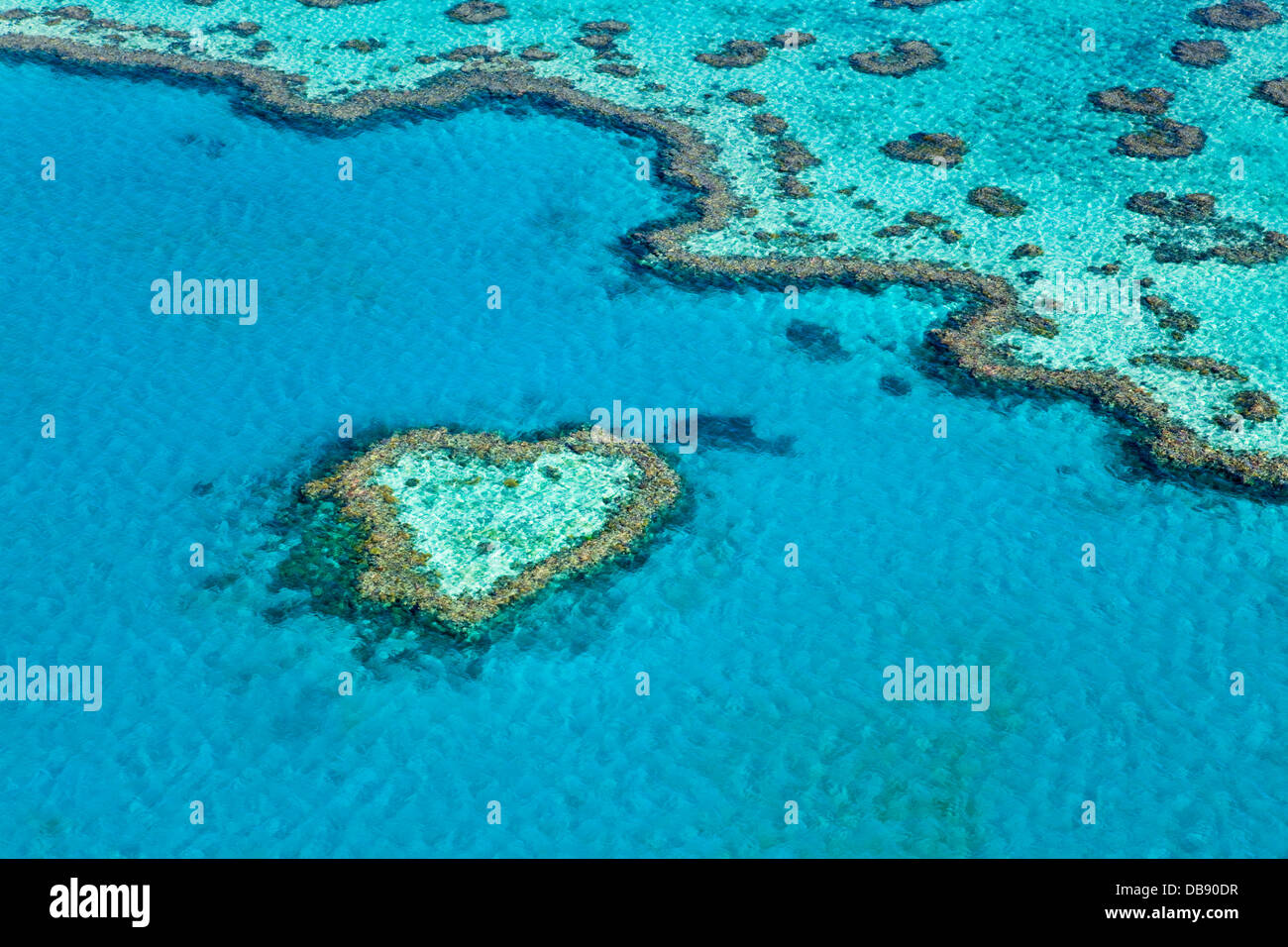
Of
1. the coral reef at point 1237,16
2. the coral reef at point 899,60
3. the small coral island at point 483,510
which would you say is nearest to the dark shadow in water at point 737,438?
the small coral island at point 483,510

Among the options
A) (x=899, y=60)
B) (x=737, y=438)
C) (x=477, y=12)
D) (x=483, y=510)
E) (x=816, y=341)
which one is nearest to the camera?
(x=483, y=510)

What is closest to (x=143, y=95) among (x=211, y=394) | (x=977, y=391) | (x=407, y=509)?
(x=211, y=394)

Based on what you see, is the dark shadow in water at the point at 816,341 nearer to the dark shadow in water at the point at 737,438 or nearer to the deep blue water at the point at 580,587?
the deep blue water at the point at 580,587

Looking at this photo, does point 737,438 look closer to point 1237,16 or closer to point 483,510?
point 483,510

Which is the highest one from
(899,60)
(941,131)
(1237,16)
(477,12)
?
(1237,16)

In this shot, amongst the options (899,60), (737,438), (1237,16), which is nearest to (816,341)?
(737,438)
